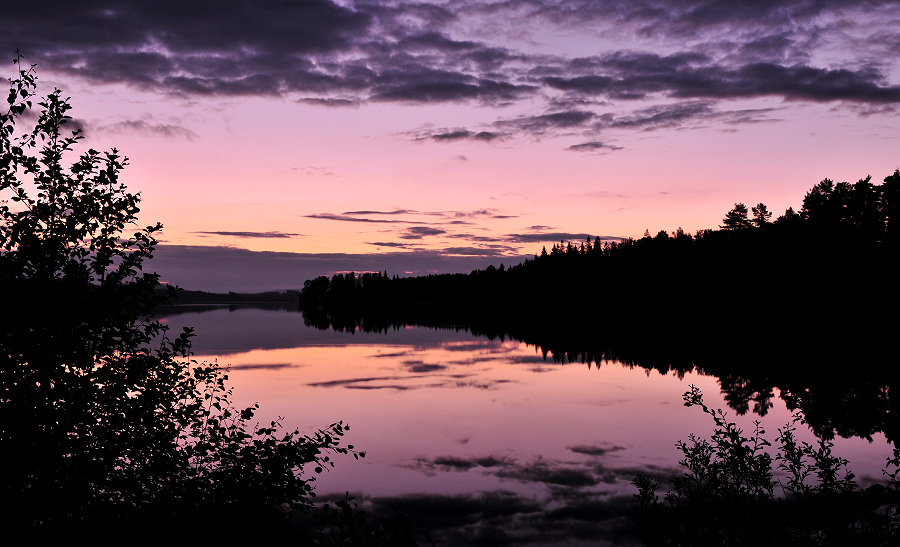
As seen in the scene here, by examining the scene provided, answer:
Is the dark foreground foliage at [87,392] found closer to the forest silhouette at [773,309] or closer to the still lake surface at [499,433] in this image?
the still lake surface at [499,433]

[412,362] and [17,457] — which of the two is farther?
[412,362]

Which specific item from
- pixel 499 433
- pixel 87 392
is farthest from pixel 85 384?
pixel 499 433

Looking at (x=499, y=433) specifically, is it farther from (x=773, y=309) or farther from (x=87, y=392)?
(x=773, y=309)

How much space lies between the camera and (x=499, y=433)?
93.9ft

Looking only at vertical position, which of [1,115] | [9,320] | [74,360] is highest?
[1,115]

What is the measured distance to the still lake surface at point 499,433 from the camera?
18000 millimetres

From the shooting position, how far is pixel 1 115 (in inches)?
381

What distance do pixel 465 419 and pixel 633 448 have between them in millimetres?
9265

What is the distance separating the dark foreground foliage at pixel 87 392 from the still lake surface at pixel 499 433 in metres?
7.27

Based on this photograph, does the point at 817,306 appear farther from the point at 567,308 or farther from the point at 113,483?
the point at 113,483

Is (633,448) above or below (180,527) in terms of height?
below

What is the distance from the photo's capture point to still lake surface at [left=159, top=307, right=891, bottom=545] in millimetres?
18000

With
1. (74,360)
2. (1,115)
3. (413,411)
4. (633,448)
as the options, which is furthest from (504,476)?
(1,115)

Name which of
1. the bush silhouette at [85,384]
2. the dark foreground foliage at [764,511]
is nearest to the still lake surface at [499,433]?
the dark foreground foliage at [764,511]
